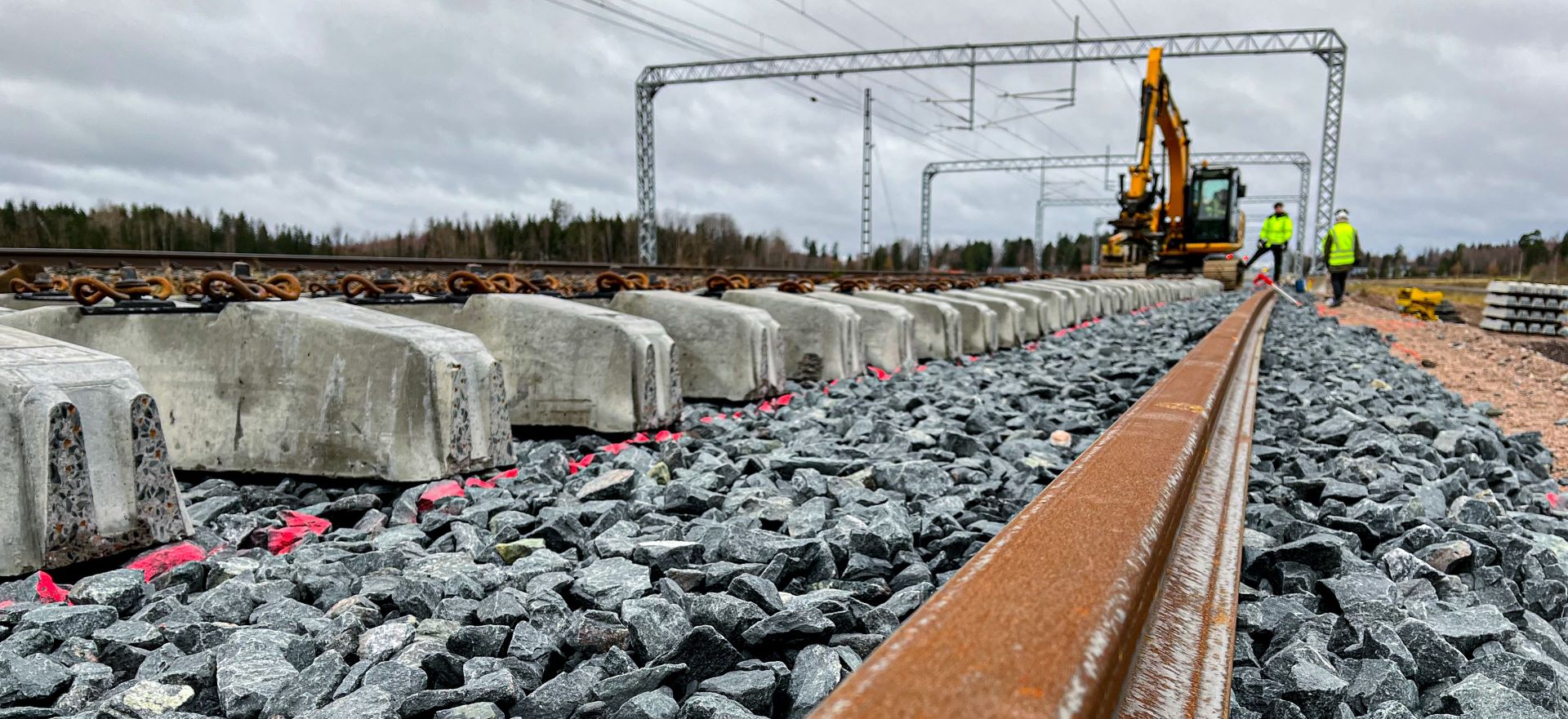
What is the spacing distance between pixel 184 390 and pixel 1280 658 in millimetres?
3120

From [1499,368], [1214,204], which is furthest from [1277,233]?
[1499,368]

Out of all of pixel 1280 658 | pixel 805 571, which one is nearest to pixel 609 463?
pixel 805 571

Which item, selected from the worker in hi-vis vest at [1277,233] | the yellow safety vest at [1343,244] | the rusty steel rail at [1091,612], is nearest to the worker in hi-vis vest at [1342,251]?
the yellow safety vest at [1343,244]

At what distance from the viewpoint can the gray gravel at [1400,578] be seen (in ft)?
4.37

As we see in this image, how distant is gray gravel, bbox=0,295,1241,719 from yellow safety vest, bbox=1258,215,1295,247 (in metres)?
19.9

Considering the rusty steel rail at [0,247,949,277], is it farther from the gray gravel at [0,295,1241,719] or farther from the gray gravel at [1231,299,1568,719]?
the gray gravel at [1231,299,1568,719]

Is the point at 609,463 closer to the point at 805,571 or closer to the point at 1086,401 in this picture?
the point at 805,571

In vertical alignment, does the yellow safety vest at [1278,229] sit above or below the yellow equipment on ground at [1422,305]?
above

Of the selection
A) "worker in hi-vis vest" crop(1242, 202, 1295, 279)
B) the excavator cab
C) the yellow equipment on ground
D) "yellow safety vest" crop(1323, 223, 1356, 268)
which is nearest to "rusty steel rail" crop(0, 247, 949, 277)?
the yellow equipment on ground

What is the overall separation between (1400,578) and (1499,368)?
810 centimetres

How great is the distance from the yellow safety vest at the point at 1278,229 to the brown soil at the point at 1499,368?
6512 mm

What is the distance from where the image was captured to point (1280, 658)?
1.42 m

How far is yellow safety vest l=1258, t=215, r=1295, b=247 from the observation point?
20.1m

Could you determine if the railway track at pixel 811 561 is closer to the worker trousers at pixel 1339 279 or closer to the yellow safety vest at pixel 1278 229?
the worker trousers at pixel 1339 279
